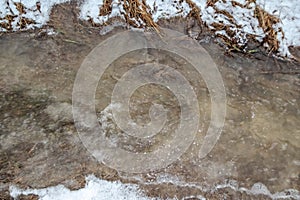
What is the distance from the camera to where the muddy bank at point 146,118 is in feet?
8.23

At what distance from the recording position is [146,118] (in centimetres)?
279

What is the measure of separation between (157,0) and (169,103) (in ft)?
4.14

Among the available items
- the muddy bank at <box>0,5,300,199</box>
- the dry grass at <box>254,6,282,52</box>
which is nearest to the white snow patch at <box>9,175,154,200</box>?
the muddy bank at <box>0,5,300,199</box>

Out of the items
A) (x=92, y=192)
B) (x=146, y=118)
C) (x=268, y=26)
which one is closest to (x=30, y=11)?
(x=146, y=118)

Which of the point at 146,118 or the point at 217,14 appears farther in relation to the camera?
the point at 217,14

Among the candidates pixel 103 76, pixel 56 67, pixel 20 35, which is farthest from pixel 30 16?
pixel 103 76

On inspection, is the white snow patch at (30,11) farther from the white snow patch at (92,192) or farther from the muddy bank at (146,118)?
the white snow patch at (92,192)

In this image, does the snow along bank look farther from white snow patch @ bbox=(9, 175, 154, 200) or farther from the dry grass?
white snow patch @ bbox=(9, 175, 154, 200)

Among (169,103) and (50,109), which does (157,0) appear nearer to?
(169,103)

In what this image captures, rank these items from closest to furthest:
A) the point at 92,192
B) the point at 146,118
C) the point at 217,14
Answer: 1. the point at 92,192
2. the point at 146,118
3. the point at 217,14

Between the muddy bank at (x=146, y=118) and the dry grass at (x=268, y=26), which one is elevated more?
the dry grass at (x=268, y=26)

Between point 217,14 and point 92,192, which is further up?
point 217,14

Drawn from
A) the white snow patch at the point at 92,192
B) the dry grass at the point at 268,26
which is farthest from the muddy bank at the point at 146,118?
the dry grass at the point at 268,26

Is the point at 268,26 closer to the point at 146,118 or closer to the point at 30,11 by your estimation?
the point at 146,118
